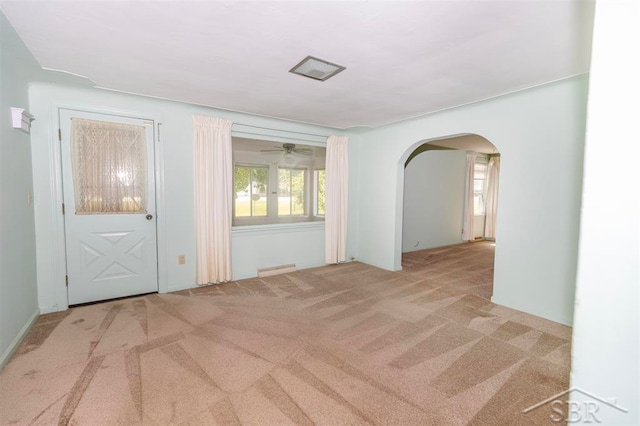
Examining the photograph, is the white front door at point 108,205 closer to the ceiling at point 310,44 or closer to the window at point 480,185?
the ceiling at point 310,44

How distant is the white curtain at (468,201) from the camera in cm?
744

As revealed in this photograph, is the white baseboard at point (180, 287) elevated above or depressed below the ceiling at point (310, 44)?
below

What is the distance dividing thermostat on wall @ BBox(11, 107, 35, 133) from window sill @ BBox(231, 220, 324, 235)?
2319 mm

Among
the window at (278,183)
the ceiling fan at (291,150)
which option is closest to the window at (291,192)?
the window at (278,183)

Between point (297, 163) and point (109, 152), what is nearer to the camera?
point (109, 152)

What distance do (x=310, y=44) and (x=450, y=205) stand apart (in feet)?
20.2

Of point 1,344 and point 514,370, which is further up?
point 1,344

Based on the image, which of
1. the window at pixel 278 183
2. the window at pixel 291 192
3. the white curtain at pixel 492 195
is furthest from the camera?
the white curtain at pixel 492 195

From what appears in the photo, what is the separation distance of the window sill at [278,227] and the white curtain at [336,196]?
0.73 ft

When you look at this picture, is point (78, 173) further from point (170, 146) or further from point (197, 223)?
point (197, 223)

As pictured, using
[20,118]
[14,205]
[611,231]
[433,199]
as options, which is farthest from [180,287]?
[433,199]

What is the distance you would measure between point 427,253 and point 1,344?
6.26 metres

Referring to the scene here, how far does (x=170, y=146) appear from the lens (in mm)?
3598

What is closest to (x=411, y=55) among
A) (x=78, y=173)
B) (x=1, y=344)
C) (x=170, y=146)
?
(x=170, y=146)
